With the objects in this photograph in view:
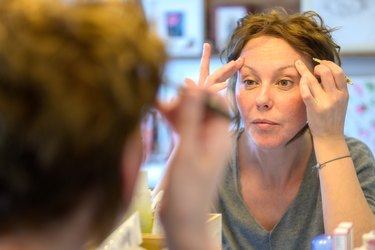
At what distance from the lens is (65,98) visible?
1.54 ft

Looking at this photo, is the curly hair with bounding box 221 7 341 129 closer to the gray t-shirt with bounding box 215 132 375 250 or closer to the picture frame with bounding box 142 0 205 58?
the gray t-shirt with bounding box 215 132 375 250

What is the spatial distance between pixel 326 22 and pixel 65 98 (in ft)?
8.54

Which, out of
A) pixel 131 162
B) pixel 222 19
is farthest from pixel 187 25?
pixel 131 162

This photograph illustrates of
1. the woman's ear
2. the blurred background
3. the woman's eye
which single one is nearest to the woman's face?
the woman's eye

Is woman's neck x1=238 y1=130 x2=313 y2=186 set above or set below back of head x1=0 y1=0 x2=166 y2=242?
below

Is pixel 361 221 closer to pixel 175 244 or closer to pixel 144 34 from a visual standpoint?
pixel 175 244

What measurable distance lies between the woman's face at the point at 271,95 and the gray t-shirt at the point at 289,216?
0.44ft

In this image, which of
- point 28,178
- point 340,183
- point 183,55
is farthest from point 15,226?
point 183,55

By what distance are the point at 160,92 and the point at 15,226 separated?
14 centimetres

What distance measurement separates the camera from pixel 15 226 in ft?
1.66

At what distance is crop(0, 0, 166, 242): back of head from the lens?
47 cm

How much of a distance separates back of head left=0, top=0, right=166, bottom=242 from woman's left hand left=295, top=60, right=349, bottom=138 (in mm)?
1063

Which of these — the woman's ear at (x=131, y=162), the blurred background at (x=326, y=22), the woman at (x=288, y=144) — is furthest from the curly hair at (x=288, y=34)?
the blurred background at (x=326, y=22)

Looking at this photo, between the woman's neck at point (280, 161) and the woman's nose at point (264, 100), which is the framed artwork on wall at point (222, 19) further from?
the woman's nose at point (264, 100)
